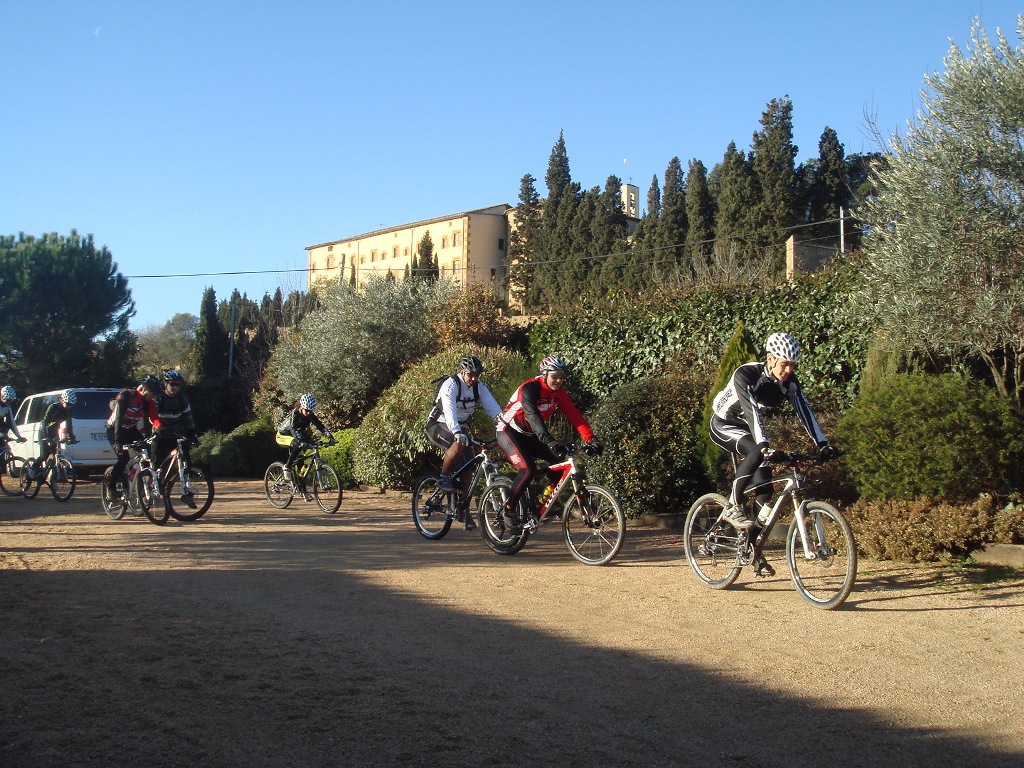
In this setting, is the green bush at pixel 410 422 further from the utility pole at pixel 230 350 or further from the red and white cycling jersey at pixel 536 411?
the utility pole at pixel 230 350

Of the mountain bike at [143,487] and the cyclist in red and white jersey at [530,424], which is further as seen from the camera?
the mountain bike at [143,487]

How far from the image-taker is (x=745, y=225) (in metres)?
36.8

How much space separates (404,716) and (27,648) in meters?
2.60

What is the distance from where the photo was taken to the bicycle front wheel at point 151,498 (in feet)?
38.5

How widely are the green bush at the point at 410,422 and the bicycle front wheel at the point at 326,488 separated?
2103 mm

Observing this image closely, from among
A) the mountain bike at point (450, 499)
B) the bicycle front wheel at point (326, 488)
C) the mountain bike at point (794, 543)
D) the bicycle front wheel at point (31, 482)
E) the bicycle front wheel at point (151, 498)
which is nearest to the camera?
the mountain bike at point (794, 543)

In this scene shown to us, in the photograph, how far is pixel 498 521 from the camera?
918 cm

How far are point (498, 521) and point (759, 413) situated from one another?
3.22 meters

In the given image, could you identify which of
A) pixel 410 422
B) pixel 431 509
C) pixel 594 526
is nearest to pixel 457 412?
pixel 431 509

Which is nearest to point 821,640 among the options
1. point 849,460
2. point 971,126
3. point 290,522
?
point 849,460

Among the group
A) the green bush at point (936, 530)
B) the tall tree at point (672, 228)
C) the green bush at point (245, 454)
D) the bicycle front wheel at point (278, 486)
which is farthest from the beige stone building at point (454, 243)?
the green bush at point (936, 530)

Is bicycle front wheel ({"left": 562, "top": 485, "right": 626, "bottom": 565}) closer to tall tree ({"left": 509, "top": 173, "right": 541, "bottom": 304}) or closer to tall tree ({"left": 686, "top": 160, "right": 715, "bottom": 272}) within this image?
tall tree ({"left": 686, "top": 160, "right": 715, "bottom": 272})

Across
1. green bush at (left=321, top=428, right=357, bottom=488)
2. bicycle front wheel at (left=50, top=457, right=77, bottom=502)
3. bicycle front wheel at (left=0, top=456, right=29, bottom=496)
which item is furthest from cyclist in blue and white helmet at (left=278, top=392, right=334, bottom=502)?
bicycle front wheel at (left=0, top=456, right=29, bottom=496)

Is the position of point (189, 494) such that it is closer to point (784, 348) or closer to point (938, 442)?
point (784, 348)
